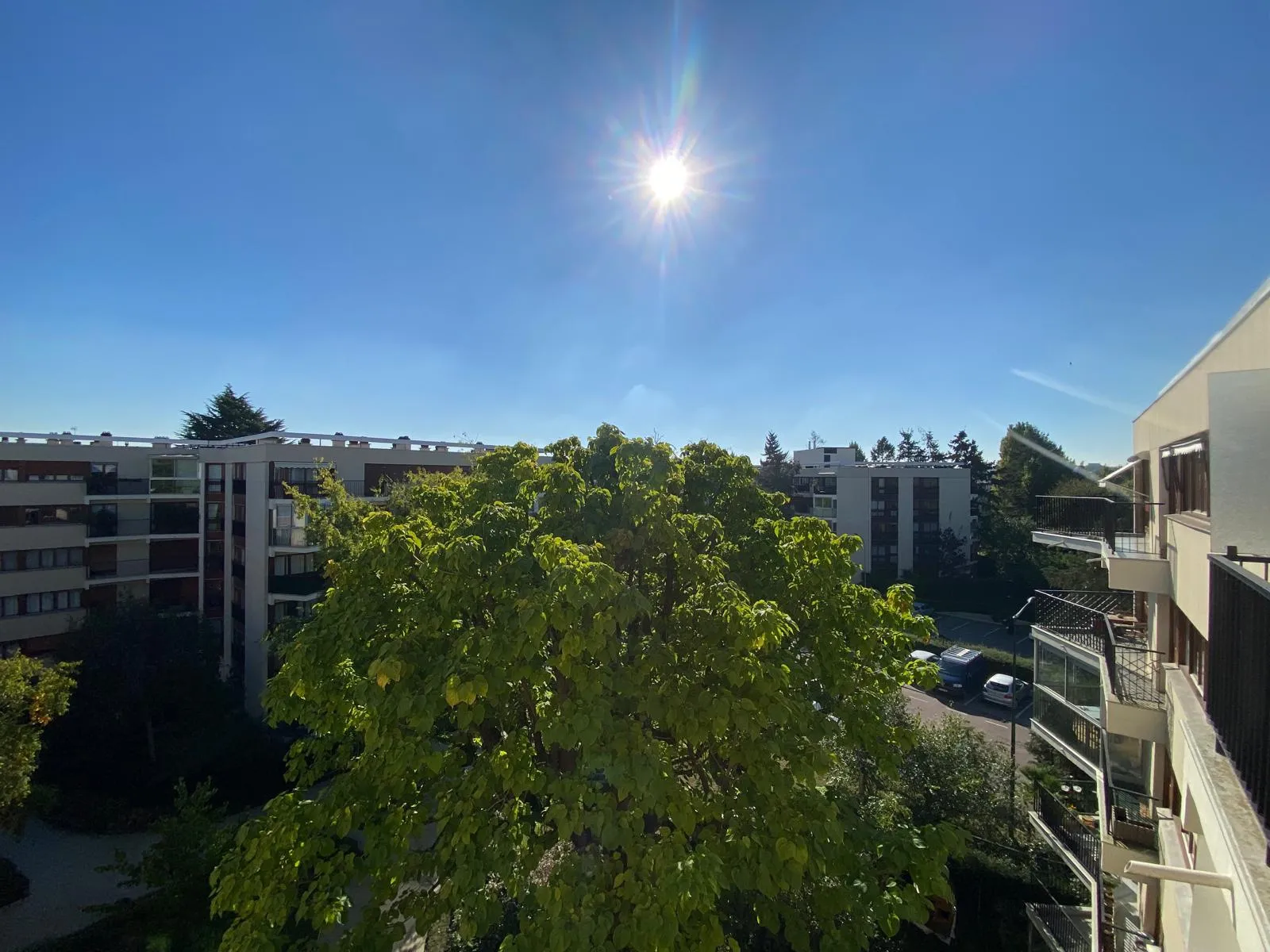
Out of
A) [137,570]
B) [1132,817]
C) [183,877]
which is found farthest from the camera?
[137,570]

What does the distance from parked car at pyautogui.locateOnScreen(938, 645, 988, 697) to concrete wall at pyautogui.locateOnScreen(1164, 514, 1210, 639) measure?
67.4ft

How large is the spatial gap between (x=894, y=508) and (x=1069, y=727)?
34670mm

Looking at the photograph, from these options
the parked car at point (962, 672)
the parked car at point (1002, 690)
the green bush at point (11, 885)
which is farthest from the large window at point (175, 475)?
the parked car at point (1002, 690)

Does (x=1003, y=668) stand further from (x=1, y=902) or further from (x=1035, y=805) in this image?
(x=1, y=902)

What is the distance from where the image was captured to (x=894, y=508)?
148 feet

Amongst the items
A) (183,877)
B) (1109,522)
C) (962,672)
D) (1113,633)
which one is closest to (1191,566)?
(1109,522)

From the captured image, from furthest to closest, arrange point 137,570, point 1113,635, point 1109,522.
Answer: point 137,570 → point 1113,635 → point 1109,522

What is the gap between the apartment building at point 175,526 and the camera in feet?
72.2

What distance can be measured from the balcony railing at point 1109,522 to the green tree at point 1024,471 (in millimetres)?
34748

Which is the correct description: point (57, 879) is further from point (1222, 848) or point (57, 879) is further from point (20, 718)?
point (1222, 848)

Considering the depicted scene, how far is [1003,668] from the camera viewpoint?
93.1 feet

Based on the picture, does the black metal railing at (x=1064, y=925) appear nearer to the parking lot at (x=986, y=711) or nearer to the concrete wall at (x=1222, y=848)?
the concrete wall at (x=1222, y=848)

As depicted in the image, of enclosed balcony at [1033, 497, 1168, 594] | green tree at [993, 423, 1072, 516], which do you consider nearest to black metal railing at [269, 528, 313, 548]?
enclosed balcony at [1033, 497, 1168, 594]

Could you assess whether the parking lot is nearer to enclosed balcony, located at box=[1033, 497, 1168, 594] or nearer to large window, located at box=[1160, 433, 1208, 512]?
enclosed balcony, located at box=[1033, 497, 1168, 594]
